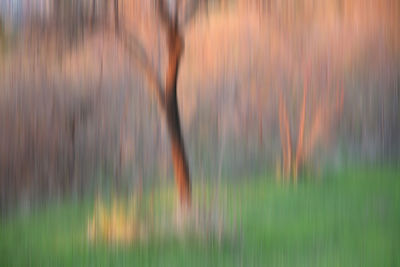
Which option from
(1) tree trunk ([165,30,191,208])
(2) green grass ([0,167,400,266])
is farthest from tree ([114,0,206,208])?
(2) green grass ([0,167,400,266])

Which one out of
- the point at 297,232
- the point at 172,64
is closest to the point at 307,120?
the point at 297,232

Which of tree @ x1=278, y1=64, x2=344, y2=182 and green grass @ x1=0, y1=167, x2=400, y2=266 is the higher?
tree @ x1=278, y1=64, x2=344, y2=182

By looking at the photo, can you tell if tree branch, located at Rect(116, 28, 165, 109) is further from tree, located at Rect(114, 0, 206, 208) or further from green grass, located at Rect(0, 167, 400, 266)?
green grass, located at Rect(0, 167, 400, 266)

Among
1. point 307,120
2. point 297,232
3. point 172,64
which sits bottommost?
point 297,232

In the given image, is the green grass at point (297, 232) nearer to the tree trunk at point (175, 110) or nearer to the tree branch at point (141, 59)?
the tree trunk at point (175, 110)

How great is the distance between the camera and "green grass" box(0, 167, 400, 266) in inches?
70.3

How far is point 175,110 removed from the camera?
1.86 m

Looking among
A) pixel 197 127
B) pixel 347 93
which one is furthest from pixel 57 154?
pixel 347 93

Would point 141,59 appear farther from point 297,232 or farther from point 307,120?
point 297,232

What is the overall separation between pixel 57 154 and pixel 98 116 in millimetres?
235

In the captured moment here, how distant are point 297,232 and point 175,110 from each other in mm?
703

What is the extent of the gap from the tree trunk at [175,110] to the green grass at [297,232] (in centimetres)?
10

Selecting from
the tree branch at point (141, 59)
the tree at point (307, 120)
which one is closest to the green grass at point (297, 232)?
the tree at point (307, 120)

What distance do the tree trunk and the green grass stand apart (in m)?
0.10
